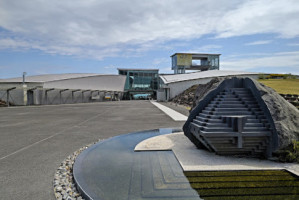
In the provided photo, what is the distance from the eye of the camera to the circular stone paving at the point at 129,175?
2.81 m

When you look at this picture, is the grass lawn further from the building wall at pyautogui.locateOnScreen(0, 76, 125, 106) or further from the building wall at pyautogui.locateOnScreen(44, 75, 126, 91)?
the building wall at pyautogui.locateOnScreen(44, 75, 126, 91)

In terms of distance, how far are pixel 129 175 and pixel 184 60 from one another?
5219 cm

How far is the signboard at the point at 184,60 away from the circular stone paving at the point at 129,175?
50210mm

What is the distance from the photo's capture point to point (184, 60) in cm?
5356

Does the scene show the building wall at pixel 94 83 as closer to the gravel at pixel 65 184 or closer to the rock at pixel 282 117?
the gravel at pixel 65 184

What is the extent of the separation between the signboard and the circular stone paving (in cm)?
5021

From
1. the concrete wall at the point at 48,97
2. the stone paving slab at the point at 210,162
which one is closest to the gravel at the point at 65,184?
the stone paving slab at the point at 210,162

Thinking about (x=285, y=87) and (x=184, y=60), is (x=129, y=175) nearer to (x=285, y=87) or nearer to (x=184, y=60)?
(x=285, y=87)

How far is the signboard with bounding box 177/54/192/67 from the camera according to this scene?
5338 centimetres

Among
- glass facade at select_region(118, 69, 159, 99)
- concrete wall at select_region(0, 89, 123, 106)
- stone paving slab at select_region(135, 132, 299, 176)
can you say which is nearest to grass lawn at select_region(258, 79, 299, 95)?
stone paving slab at select_region(135, 132, 299, 176)

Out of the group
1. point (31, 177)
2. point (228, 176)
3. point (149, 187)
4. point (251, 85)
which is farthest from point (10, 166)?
point (251, 85)

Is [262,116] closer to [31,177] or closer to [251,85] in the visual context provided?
[251,85]

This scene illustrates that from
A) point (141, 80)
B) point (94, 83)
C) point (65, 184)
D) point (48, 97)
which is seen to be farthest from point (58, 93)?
point (65, 184)

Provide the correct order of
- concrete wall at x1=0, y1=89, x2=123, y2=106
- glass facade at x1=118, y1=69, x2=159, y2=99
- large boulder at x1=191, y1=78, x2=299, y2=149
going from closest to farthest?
large boulder at x1=191, y1=78, x2=299, y2=149 < concrete wall at x1=0, y1=89, x2=123, y2=106 < glass facade at x1=118, y1=69, x2=159, y2=99
